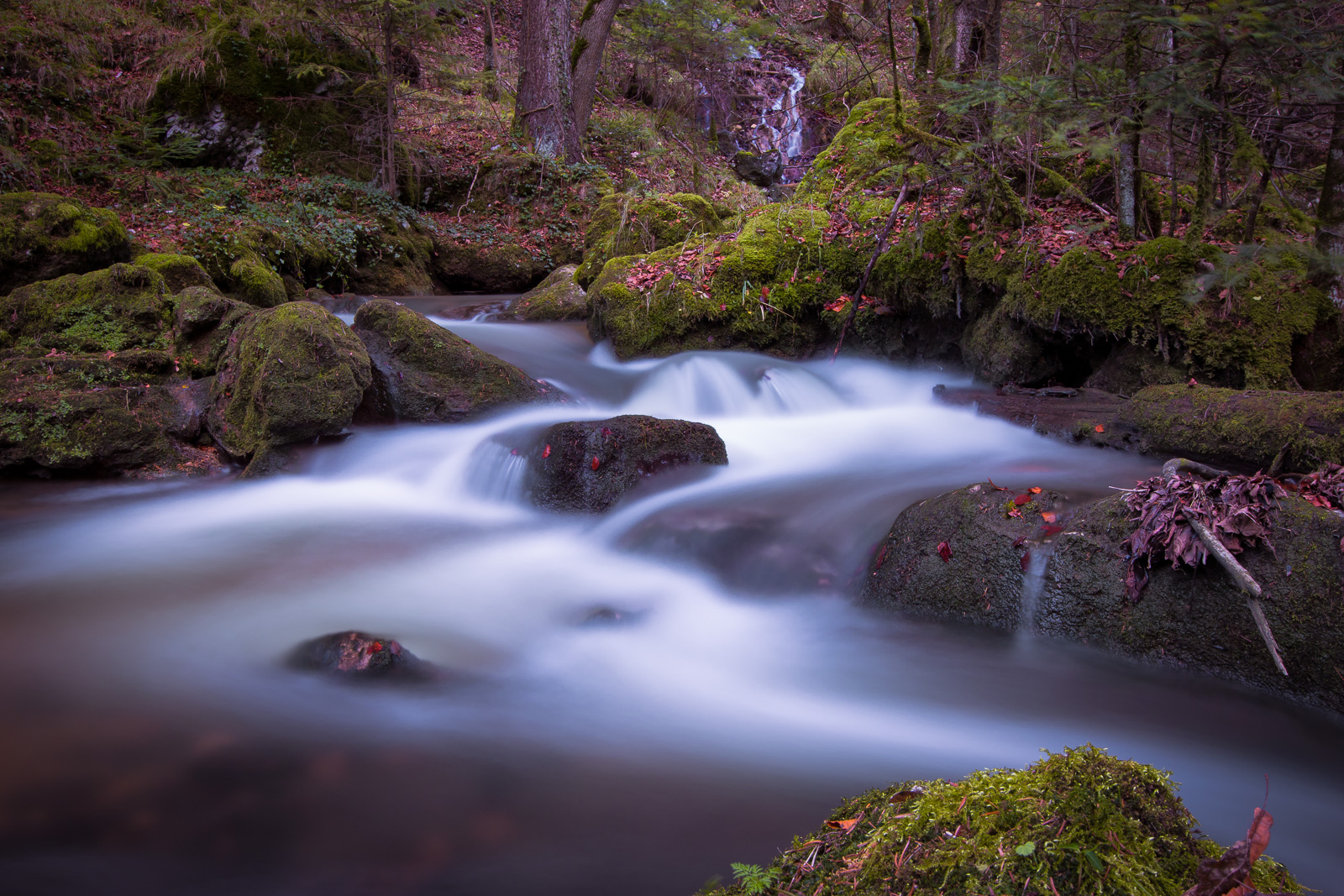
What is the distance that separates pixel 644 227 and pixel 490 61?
437 inches

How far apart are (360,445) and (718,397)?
11.6ft

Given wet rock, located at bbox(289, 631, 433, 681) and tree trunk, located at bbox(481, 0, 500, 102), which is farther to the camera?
tree trunk, located at bbox(481, 0, 500, 102)

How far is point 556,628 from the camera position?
420cm

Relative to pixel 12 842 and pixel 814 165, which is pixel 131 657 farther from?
pixel 814 165

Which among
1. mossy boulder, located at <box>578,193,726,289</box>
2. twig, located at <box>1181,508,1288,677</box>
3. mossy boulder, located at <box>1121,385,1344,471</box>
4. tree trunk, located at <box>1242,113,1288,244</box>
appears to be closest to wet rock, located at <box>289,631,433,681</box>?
twig, located at <box>1181,508,1288,677</box>

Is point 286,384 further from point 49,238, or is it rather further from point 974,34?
point 974,34

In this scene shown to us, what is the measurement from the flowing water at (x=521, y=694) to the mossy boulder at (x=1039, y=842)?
3.21ft

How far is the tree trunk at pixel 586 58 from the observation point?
15680 mm

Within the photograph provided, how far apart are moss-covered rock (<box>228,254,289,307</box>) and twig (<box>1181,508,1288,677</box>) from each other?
9.63 m

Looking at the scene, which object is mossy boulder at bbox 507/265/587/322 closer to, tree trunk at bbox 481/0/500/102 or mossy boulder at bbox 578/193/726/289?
mossy boulder at bbox 578/193/726/289

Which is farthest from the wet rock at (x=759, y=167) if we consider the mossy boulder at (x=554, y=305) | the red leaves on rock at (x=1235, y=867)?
the red leaves on rock at (x=1235, y=867)

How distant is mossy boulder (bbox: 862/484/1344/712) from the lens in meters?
3.02

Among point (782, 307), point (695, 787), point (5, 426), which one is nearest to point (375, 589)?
point (695, 787)

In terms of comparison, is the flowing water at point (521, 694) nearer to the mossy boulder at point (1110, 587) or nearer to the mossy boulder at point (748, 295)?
the mossy boulder at point (1110, 587)
